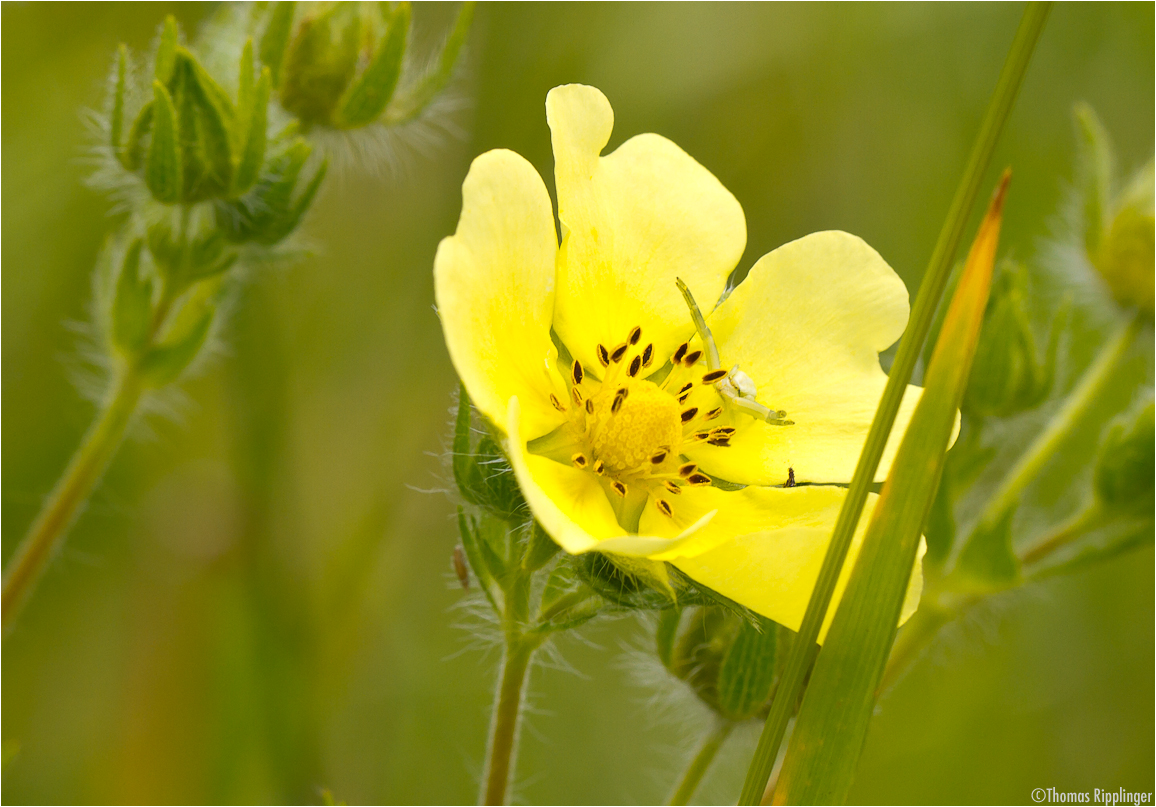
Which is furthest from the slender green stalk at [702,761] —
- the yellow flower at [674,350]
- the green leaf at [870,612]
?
the green leaf at [870,612]

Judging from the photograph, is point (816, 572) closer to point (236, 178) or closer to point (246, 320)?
point (236, 178)

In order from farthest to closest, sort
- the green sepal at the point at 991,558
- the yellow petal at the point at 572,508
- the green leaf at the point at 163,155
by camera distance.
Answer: the green sepal at the point at 991,558 → the green leaf at the point at 163,155 → the yellow petal at the point at 572,508

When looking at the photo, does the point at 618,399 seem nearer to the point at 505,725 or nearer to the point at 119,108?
the point at 505,725

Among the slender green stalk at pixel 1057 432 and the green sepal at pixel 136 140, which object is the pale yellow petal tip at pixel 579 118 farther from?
the slender green stalk at pixel 1057 432

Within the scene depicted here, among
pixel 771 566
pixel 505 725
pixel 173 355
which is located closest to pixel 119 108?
pixel 173 355

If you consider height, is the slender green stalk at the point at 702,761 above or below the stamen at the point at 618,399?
below

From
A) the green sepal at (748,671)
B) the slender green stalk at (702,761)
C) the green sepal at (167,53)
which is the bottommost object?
the slender green stalk at (702,761)

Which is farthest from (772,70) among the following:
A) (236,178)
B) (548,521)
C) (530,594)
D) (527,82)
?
(548,521)

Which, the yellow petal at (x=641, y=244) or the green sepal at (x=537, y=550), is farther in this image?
the yellow petal at (x=641, y=244)

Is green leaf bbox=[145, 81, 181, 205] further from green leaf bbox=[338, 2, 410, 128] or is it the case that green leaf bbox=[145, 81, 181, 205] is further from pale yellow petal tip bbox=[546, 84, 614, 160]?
pale yellow petal tip bbox=[546, 84, 614, 160]
